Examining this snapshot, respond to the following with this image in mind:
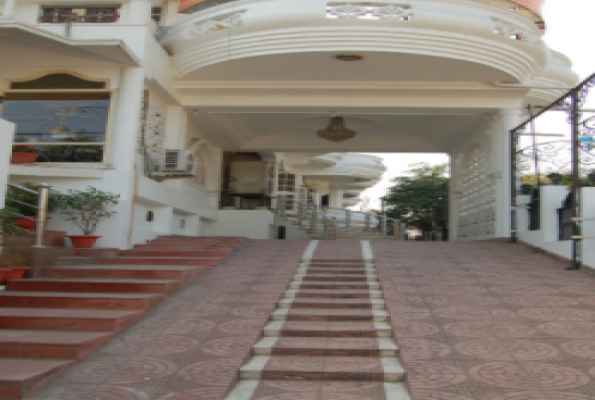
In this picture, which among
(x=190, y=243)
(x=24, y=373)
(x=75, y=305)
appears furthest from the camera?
(x=190, y=243)

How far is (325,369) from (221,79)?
837 centimetres

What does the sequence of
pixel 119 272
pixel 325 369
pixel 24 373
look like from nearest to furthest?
pixel 24 373, pixel 325 369, pixel 119 272

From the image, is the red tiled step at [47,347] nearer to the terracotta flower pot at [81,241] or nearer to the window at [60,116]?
the terracotta flower pot at [81,241]

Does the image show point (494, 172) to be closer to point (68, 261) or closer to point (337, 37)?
point (337, 37)

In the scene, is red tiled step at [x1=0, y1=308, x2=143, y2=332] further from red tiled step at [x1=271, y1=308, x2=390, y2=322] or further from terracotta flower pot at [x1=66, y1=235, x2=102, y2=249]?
terracotta flower pot at [x1=66, y1=235, x2=102, y2=249]

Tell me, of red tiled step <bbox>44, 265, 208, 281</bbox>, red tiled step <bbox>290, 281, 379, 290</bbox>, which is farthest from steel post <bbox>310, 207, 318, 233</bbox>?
red tiled step <bbox>290, 281, 379, 290</bbox>

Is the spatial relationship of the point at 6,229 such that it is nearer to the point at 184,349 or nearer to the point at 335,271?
the point at 184,349

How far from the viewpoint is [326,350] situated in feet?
15.1

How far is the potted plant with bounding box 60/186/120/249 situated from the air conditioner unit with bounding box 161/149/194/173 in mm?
1938

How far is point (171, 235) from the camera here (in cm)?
1117

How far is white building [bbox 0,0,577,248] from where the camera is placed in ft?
30.9

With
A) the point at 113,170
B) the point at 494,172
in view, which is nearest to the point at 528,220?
the point at 494,172

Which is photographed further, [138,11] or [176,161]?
[176,161]

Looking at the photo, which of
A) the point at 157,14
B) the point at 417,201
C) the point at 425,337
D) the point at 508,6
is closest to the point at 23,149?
the point at 157,14
